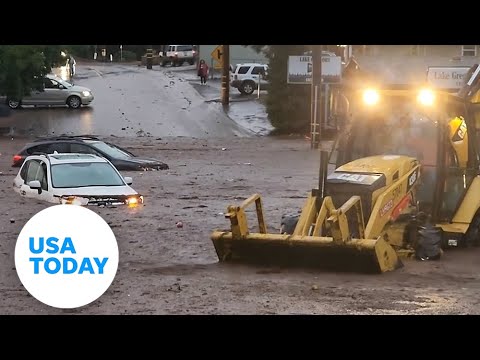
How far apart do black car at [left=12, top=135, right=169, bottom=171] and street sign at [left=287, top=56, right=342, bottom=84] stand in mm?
9684

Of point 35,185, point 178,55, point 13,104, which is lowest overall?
point 13,104

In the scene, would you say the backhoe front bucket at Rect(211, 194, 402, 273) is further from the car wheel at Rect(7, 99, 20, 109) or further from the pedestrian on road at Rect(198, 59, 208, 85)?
the pedestrian on road at Rect(198, 59, 208, 85)

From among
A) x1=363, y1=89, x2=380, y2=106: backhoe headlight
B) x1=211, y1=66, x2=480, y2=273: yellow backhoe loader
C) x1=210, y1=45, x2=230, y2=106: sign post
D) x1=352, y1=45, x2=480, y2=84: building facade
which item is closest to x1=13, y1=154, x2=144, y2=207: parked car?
x1=211, y1=66, x2=480, y2=273: yellow backhoe loader

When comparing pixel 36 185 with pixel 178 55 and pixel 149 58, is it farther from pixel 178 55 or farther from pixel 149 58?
pixel 178 55

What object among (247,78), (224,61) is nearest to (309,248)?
(224,61)

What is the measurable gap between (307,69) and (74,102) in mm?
14557

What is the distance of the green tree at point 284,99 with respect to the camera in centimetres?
4103

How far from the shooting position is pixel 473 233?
14023mm

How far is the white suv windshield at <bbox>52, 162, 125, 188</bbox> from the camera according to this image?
711 inches

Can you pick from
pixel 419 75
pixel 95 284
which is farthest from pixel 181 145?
pixel 95 284

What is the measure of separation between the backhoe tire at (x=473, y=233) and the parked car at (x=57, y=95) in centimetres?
3468

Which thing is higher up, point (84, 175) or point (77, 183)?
point (84, 175)

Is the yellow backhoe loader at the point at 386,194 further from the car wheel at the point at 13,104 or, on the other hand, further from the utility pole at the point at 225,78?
the car wheel at the point at 13,104

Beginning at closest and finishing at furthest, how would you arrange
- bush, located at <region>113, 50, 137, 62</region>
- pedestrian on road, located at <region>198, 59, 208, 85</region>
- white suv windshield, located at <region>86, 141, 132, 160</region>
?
white suv windshield, located at <region>86, 141, 132, 160</region> → pedestrian on road, located at <region>198, 59, 208, 85</region> → bush, located at <region>113, 50, 137, 62</region>
